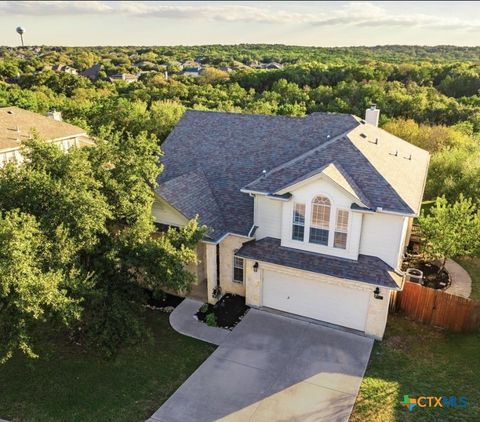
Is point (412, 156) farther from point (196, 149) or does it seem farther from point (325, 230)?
point (196, 149)

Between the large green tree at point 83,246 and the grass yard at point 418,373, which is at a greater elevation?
the large green tree at point 83,246

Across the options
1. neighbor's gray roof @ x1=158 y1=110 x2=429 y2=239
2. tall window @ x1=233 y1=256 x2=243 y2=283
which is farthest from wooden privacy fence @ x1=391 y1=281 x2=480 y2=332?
tall window @ x1=233 y1=256 x2=243 y2=283

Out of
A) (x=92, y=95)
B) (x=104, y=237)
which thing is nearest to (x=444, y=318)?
(x=104, y=237)

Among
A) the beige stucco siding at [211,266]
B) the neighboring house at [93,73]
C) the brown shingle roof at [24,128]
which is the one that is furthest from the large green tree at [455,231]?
the neighboring house at [93,73]

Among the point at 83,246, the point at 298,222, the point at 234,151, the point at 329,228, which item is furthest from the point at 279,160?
the point at 83,246

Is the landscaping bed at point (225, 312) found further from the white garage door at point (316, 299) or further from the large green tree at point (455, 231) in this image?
the large green tree at point (455, 231)

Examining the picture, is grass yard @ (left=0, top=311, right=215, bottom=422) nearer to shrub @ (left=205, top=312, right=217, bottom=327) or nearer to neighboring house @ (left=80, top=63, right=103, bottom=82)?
shrub @ (left=205, top=312, right=217, bottom=327)
